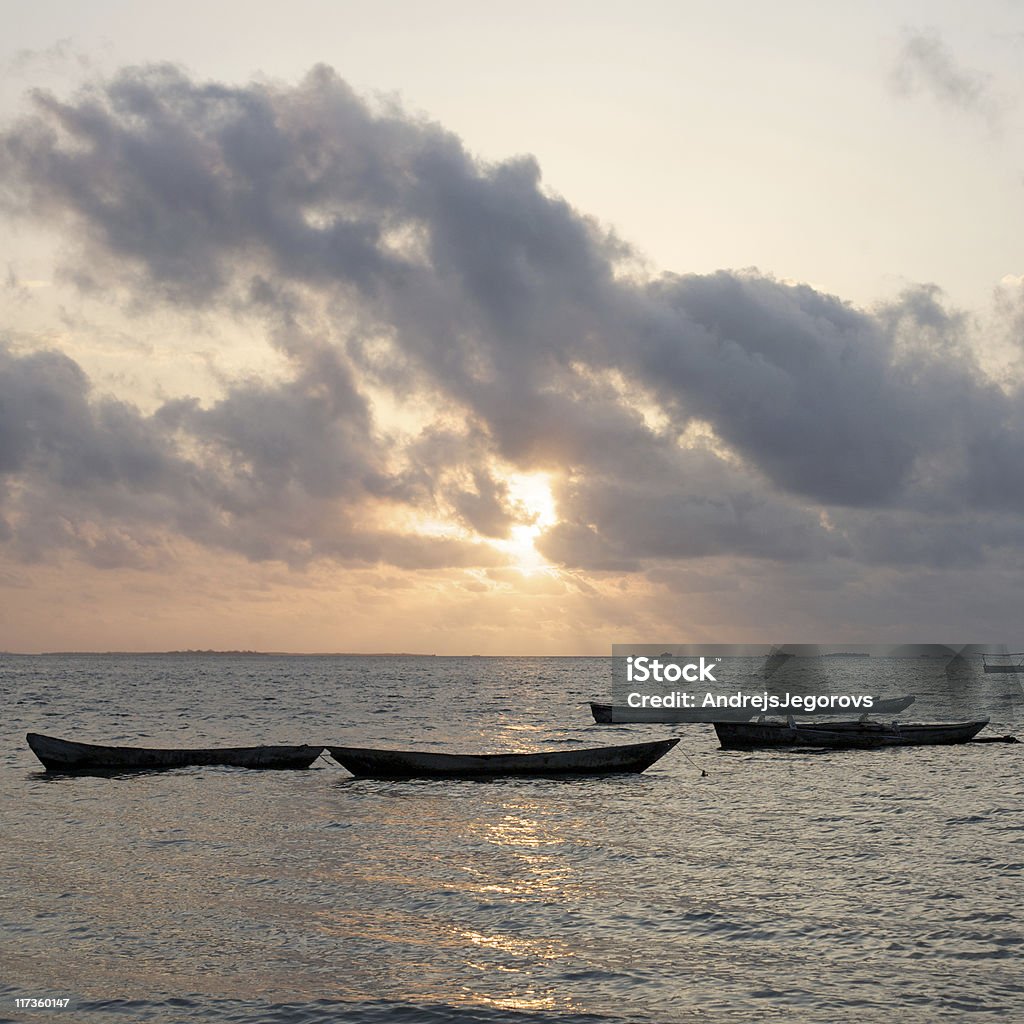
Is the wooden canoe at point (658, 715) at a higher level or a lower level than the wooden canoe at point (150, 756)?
lower

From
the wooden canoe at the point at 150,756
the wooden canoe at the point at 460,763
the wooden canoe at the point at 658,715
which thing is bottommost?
the wooden canoe at the point at 658,715

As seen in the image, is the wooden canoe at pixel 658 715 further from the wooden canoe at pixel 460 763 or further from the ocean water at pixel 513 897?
the ocean water at pixel 513 897

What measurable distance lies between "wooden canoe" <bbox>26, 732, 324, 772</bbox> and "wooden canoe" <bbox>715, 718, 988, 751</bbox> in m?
26.2

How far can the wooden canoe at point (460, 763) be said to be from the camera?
44.2 m

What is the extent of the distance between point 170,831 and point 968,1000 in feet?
78.5

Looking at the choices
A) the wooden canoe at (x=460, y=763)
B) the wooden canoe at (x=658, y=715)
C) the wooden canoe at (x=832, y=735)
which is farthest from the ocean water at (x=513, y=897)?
the wooden canoe at (x=658, y=715)

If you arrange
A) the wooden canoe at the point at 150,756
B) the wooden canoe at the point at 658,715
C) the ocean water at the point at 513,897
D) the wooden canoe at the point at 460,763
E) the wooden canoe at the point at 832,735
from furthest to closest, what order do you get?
the wooden canoe at the point at 658,715, the wooden canoe at the point at 832,735, the wooden canoe at the point at 150,756, the wooden canoe at the point at 460,763, the ocean water at the point at 513,897

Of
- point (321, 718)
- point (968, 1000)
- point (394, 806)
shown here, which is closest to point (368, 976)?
point (968, 1000)

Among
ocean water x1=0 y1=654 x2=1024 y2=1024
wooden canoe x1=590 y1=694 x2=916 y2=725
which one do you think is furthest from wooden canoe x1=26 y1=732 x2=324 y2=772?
wooden canoe x1=590 y1=694 x2=916 y2=725

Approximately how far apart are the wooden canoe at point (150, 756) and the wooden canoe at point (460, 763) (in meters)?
3.49

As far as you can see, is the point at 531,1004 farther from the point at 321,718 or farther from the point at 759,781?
the point at 321,718

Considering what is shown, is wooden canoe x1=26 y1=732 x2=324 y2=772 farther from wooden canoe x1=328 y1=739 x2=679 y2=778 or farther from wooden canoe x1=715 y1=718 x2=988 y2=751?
wooden canoe x1=715 y1=718 x2=988 y2=751

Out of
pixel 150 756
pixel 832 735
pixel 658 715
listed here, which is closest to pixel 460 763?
pixel 150 756

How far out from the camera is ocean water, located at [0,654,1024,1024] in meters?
17.0
